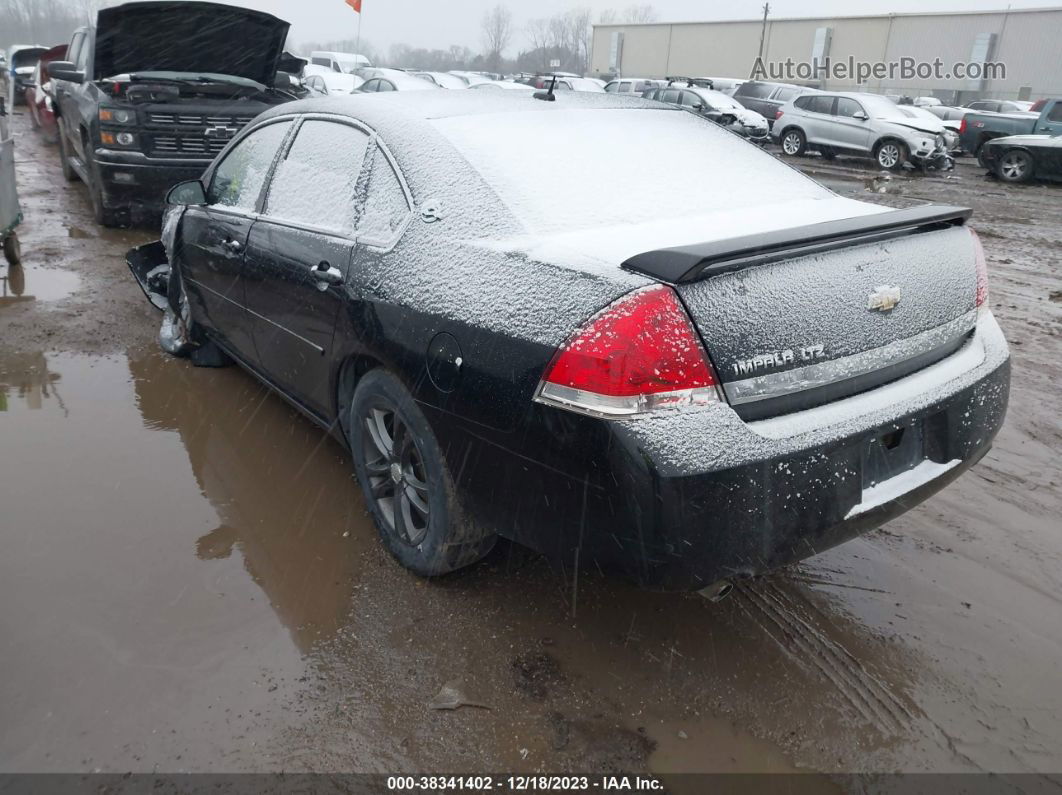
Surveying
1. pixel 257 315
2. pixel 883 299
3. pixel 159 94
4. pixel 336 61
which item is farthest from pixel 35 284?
pixel 336 61

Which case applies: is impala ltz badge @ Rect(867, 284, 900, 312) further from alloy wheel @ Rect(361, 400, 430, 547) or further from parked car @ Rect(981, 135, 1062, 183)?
parked car @ Rect(981, 135, 1062, 183)

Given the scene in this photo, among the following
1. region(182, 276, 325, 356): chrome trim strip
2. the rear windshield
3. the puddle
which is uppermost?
the rear windshield

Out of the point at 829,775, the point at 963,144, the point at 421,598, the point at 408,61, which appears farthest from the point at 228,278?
the point at 408,61

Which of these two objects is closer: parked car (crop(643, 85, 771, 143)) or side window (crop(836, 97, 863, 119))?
side window (crop(836, 97, 863, 119))

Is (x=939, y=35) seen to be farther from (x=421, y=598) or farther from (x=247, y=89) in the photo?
(x=421, y=598)

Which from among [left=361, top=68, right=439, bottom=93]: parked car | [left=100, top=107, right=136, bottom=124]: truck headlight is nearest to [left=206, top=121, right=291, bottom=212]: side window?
[left=100, top=107, right=136, bottom=124]: truck headlight

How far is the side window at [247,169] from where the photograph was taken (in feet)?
12.7

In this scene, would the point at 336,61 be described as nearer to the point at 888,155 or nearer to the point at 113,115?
the point at 888,155

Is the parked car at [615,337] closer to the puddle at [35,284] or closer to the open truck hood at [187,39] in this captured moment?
the puddle at [35,284]

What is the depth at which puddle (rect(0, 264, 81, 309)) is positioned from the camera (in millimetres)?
6355

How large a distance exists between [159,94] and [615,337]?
7751 millimetres

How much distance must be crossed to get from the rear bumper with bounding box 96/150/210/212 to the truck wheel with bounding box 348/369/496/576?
19.7 feet

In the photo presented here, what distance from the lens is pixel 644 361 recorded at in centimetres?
205

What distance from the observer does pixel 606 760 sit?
2217 mm
